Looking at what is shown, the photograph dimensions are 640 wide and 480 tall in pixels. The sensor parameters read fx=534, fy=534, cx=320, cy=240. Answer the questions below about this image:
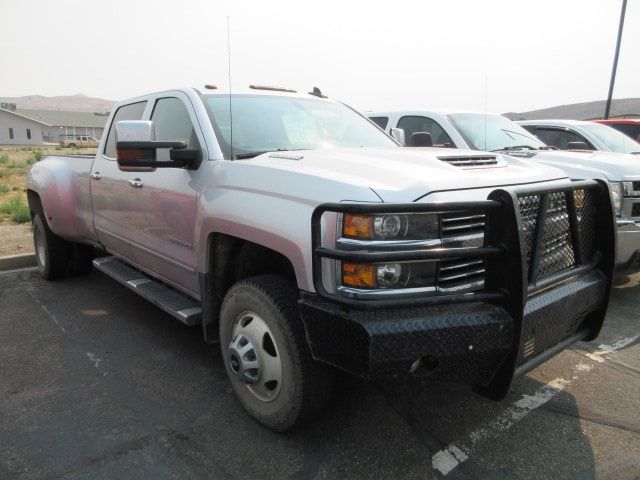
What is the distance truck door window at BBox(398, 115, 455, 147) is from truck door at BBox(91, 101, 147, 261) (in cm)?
341

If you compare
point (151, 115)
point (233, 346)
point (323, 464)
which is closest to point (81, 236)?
point (151, 115)

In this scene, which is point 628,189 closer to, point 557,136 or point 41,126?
point 557,136

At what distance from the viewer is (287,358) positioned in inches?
103

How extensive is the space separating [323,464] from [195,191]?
176 centimetres

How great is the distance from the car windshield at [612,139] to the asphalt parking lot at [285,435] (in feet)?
14.0

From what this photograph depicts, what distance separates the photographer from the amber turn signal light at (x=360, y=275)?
7.43 feet

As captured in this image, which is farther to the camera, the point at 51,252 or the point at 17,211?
the point at 17,211

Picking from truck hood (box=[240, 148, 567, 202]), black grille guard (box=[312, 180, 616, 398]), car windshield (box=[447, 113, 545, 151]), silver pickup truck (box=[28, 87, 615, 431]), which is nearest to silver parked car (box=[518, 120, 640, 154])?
car windshield (box=[447, 113, 545, 151])

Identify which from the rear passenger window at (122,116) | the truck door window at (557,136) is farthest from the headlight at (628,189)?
the rear passenger window at (122,116)

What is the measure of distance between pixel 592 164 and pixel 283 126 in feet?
11.2

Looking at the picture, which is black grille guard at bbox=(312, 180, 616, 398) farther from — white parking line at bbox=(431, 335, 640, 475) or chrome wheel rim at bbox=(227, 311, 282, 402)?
chrome wheel rim at bbox=(227, 311, 282, 402)

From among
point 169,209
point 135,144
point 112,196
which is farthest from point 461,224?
point 112,196

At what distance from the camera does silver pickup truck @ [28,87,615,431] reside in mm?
2246

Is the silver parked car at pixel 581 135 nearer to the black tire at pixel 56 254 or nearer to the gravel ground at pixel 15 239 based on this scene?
the black tire at pixel 56 254
